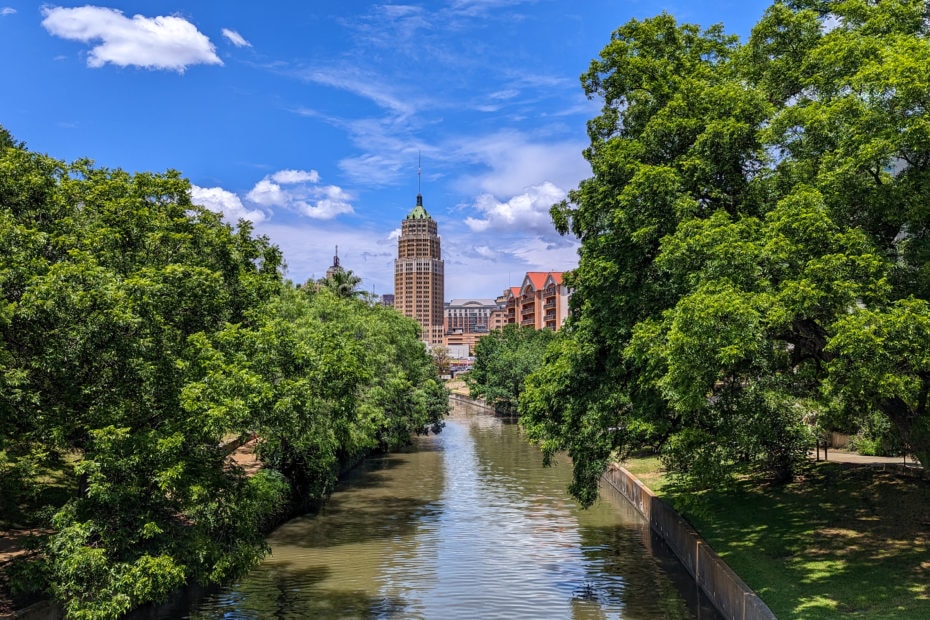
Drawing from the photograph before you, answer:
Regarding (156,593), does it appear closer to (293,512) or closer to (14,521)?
(14,521)

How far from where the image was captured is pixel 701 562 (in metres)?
25.0

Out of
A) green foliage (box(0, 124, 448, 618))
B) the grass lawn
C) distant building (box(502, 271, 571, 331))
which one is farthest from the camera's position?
distant building (box(502, 271, 571, 331))

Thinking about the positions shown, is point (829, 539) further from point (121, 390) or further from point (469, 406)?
point (469, 406)

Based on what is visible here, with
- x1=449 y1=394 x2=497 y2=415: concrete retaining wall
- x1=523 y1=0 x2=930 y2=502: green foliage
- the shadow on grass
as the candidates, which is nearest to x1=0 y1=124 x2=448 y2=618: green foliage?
x1=523 y1=0 x2=930 y2=502: green foliage

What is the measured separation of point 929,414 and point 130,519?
19.7 meters

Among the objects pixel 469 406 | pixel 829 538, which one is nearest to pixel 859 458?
pixel 829 538

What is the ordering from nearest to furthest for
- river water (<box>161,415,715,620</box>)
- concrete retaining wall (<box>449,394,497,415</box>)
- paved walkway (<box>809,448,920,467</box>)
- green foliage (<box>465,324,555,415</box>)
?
1. river water (<box>161,415,715,620</box>)
2. paved walkway (<box>809,448,920,467</box>)
3. green foliage (<box>465,324,555,415</box>)
4. concrete retaining wall (<box>449,394,497,415</box>)

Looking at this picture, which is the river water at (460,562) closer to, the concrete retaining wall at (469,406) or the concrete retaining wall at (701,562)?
the concrete retaining wall at (701,562)

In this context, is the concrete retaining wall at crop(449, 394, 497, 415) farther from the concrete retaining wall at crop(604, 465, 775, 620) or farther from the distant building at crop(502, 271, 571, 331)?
the concrete retaining wall at crop(604, 465, 775, 620)

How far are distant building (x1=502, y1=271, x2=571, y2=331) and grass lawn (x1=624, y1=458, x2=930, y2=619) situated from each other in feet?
421

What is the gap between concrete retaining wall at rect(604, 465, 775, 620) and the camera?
19.4 metres

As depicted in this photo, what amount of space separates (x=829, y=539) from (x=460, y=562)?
1353 cm

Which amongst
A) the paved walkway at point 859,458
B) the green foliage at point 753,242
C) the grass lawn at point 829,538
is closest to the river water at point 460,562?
the grass lawn at point 829,538

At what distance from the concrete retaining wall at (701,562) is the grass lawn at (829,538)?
0.67 meters
